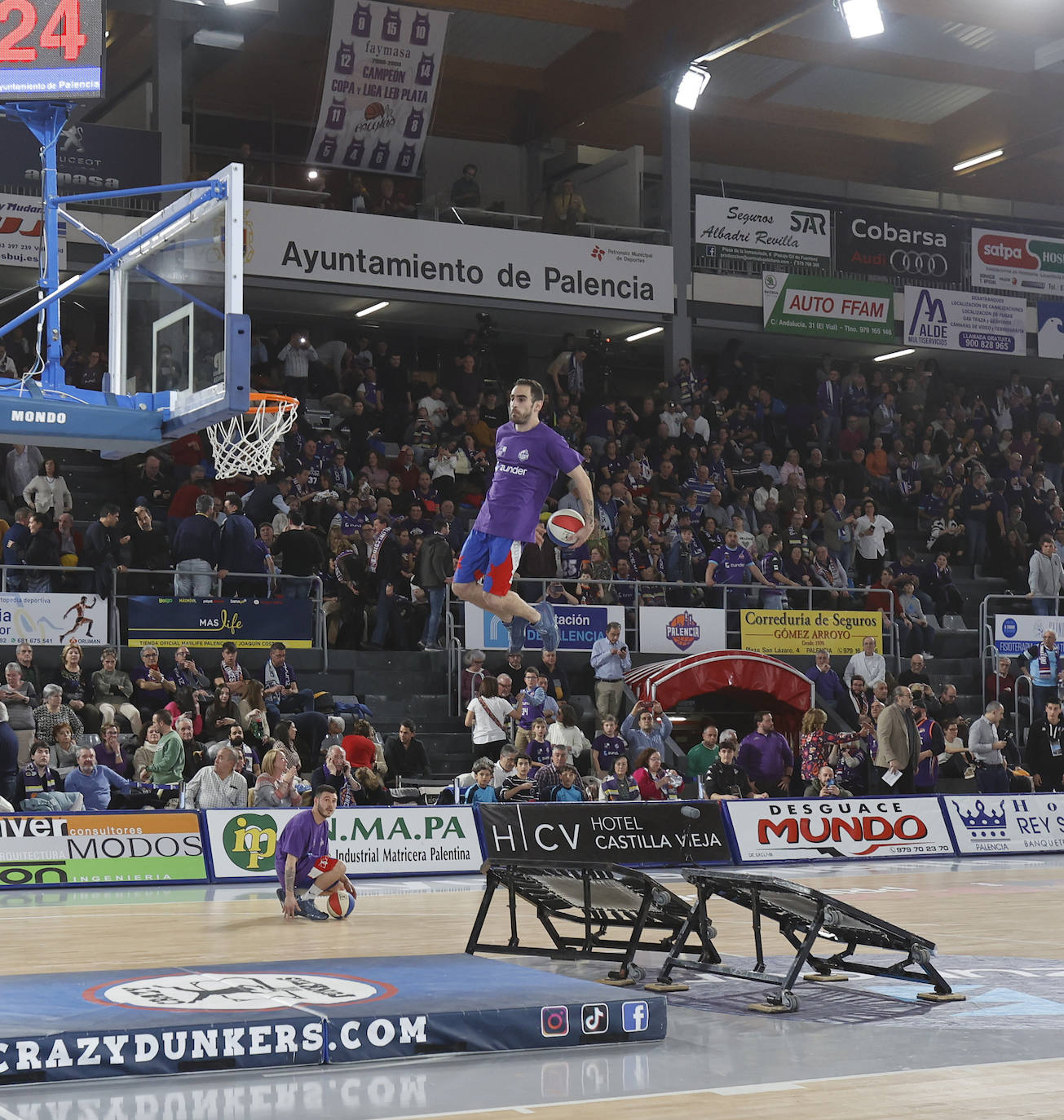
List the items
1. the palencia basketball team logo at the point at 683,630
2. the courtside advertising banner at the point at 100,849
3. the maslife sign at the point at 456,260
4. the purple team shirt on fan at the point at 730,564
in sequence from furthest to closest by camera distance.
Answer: the maslife sign at the point at 456,260, the purple team shirt on fan at the point at 730,564, the palencia basketball team logo at the point at 683,630, the courtside advertising banner at the point at 100,849

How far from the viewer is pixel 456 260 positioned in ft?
90.5

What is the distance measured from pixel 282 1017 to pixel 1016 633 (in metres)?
19.9

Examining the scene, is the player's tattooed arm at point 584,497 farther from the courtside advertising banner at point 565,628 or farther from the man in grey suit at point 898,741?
the courtside advertising banner at point 565,628

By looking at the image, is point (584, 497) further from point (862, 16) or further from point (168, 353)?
point (862, 16)

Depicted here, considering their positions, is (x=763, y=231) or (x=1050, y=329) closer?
(x=763, y=231)

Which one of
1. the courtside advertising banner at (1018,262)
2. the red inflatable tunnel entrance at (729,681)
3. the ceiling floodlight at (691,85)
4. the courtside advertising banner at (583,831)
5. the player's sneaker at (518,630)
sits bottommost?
the courtside advertising banner at (583,831)

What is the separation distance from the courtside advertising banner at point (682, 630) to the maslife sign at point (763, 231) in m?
9.07

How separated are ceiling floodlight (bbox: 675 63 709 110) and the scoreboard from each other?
59.3 ft

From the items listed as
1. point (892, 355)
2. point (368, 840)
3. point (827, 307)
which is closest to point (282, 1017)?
point (368, 840)

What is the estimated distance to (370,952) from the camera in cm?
1162

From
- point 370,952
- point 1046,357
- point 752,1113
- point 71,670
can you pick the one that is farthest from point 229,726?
point 1046,357

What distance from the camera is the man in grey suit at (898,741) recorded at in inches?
802

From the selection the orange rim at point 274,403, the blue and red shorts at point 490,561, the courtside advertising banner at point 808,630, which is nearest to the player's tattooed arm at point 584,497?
the blue and red shorts at point 490,561

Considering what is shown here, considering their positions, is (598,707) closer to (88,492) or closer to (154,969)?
(88,492)
